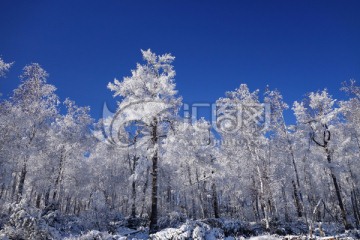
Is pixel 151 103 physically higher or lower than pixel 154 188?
higher

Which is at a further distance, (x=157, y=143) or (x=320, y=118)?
(x=320, y=118)

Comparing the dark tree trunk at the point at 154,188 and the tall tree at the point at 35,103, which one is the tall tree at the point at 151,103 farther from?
the tall tree at the point at 35,103

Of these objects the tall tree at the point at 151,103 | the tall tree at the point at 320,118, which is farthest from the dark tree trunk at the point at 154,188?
the tall tree at the point at 320,118

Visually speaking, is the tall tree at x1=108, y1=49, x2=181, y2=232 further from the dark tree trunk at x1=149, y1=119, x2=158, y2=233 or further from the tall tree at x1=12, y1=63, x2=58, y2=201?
the tall tree at x1=12, y1=63, x2=58, y2=201

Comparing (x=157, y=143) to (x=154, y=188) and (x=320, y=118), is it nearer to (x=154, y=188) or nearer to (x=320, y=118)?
(x=154, y=188)

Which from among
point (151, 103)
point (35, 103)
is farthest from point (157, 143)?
point (35, 103)

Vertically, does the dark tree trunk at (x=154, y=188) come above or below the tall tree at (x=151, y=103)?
below

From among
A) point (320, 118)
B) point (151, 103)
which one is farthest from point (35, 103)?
point (320, 118)

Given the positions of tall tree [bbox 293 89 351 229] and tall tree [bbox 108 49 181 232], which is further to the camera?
tall tree [bbox 293 89 351 229]

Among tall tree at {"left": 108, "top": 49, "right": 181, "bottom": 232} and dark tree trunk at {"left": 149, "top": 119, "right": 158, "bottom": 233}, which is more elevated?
tall tree at {"left": 108, "top": 49, "right": 181, "bottom": 232}

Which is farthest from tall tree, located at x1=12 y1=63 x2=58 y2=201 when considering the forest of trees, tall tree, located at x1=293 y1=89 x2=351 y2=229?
tall tree, located at x1=293 y1=89 x2=351 y2=229

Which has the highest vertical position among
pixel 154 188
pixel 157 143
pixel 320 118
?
pixel 320 118

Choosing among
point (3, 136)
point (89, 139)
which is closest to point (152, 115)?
point (3, 136)

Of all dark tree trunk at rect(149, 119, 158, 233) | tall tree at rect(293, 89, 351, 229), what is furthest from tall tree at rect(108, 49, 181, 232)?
tall tree at rect(293, 89, 351, 229)
